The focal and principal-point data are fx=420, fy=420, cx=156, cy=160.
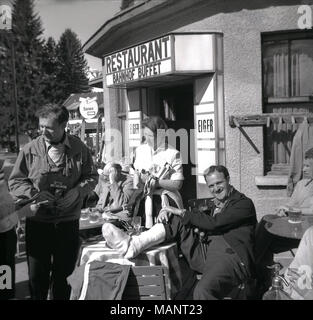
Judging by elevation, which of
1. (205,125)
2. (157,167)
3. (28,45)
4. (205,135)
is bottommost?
(157,167)

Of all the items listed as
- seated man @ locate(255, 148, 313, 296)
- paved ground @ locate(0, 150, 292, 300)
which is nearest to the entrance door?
paved ground @ locate(0, 150, 292, 300)

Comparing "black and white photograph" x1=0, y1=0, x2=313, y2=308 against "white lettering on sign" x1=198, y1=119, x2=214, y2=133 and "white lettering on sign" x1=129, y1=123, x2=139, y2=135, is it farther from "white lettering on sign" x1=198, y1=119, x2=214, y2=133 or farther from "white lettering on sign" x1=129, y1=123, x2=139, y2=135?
"white lettering on sign" x1=129, y1=123, x2=139, y2=135

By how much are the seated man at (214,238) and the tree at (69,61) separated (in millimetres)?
1007

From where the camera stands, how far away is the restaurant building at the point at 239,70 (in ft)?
13.9

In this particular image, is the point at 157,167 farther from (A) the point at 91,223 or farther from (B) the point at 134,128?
(B) the point at 134,128

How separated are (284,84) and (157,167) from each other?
70.8 inches

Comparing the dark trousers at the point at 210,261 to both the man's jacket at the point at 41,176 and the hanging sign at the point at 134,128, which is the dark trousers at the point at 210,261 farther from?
the hanging sign at the point at 134,128

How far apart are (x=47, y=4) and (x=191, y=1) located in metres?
2.23

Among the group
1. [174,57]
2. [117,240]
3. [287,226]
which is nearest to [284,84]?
[174,57]

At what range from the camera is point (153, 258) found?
2.56 m

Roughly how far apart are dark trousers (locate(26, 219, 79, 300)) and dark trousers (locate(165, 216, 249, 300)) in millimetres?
625

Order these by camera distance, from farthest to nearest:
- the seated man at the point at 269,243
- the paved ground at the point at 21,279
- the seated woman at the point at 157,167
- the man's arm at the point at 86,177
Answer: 1. the paved ground at the point at 21,279
2. the seated woman at the point at 157,167
3. the seated man at the point at 269,243
4. the man's arm at the point at 86,177

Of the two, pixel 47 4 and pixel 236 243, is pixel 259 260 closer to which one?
pixel 236 243

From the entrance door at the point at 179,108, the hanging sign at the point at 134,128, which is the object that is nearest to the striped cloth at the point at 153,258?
the entrance door at the point at 179,108
